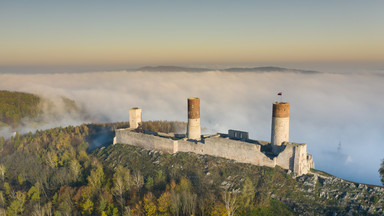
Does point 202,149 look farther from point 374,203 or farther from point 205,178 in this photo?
point 374,203

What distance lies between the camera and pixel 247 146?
41156mm

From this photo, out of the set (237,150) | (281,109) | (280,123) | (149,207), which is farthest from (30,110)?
(281,109)

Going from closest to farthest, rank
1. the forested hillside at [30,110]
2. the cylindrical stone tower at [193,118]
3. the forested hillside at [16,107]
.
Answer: the cylindrical stone tower at [193,118] < the forested hillside at [16,107] < the forested hillside at [30,110]

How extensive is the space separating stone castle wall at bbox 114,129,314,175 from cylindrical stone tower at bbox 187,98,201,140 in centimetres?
264

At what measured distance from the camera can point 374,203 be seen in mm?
32312

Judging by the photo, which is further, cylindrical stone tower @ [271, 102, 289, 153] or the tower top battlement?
cylindrical stone tower @ [271, 102, 289, 153]

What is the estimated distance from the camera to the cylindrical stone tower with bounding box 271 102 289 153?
4028 centimetres

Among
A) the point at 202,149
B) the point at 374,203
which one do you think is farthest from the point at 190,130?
the point at 374,203

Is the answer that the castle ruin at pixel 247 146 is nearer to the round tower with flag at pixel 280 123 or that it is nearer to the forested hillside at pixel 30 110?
the round tower with flag at pixel 280 123

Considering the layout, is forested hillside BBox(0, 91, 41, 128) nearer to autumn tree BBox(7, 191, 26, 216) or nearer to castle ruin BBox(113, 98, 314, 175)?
castle ruin BBox(113, 98, 314, 175)

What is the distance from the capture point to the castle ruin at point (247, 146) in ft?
126

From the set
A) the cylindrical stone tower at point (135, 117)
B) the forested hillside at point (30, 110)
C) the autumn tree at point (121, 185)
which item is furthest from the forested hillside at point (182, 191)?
the forested hillside at point (30, 110)

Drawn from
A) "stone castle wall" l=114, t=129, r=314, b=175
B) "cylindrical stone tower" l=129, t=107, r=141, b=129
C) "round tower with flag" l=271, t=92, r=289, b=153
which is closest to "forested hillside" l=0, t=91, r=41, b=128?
"cylindrical stone tower" l=129, t=107, r=141, b=129

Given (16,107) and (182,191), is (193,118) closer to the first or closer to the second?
(182,191)
